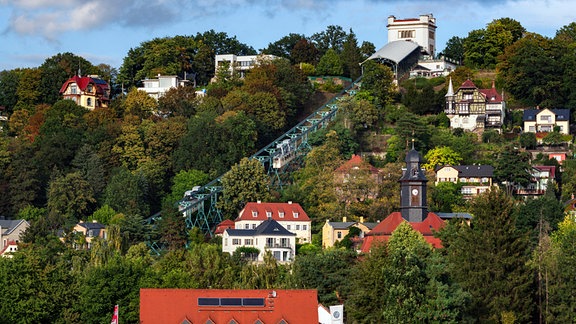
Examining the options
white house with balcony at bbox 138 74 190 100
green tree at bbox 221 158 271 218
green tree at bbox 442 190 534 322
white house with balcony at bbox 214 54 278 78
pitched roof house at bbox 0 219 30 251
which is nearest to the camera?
green tree at bbox 442 190 534 322

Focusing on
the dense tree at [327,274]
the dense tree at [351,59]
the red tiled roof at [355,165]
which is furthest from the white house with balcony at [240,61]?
the dense tree at [327,274]

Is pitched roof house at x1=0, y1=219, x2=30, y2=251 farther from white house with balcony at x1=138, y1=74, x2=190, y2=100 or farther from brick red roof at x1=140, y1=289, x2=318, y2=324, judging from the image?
brick red roof at x1=140, y1=289, x2=318, y2=324

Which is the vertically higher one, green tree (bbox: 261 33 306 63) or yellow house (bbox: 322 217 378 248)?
green tree (bbox: 261 33 306 63)

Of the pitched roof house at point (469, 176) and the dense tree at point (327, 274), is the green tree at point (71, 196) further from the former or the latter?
the dense tree at point (327, 274)

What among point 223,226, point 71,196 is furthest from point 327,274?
point 71,196

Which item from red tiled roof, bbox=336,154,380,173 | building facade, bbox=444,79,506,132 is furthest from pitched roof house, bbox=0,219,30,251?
building facade, bbox=444,79,506,132

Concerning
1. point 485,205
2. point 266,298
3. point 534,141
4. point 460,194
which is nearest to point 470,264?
point 485,205

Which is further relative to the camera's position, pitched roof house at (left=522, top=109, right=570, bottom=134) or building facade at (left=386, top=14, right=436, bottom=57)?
building facade at (left=386, top=14, right=436, bottom=57)
